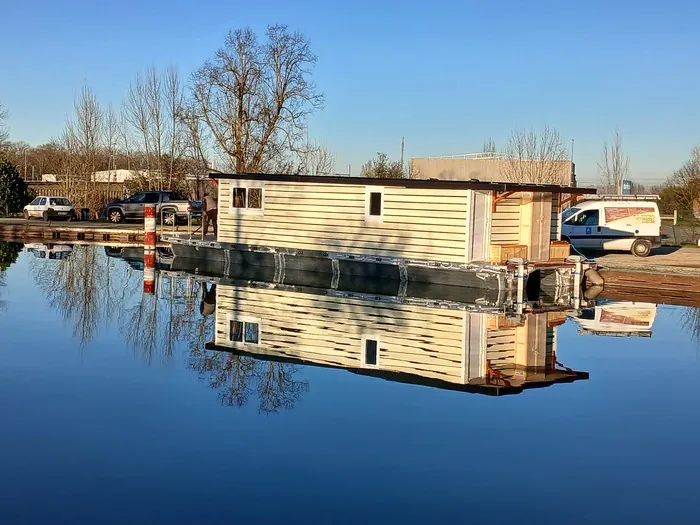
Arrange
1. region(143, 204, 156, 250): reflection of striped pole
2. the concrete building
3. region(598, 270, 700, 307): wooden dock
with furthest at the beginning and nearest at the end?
the concrete building, region(143, 204, 156, 250): reflection of striped pole, region(598, 270, 700, 307): wooden dock

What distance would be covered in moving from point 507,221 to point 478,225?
1233 millimetres

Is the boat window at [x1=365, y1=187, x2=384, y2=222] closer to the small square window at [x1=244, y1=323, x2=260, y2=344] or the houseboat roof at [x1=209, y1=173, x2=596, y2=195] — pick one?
the houseboat roof at [x1=209, y1=173, x2=596, y2=195]

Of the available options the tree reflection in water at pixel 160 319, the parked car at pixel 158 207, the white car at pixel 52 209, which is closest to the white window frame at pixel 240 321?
the tree reflection in water at pixel 160 319

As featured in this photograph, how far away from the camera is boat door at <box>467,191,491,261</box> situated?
921 inches

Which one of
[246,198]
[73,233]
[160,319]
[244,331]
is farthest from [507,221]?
[73,233]

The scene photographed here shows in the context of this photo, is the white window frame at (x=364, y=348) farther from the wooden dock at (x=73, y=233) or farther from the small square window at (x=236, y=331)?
the wooden dock at (x=73, y=233)

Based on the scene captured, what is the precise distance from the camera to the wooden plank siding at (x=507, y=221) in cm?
2405

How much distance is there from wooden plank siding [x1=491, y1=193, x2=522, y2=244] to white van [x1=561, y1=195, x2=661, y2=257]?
20.9 ft

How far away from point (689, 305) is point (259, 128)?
29002mm

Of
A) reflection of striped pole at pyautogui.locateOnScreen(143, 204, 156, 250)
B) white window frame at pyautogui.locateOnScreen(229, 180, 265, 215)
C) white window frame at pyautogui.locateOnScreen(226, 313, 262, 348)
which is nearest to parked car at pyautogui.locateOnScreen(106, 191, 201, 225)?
reflection of striped pole at pyautogui.locateOnScreen(143, 204, 156, 250)

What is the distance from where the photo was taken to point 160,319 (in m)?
17.8

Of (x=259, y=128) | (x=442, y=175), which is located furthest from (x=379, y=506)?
(x=442, y=175)

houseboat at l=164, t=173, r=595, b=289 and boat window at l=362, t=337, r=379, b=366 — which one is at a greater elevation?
houseboat at l=164, t=173, r=595, b=289

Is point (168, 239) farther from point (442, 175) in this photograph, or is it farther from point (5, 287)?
point (442, 175)
